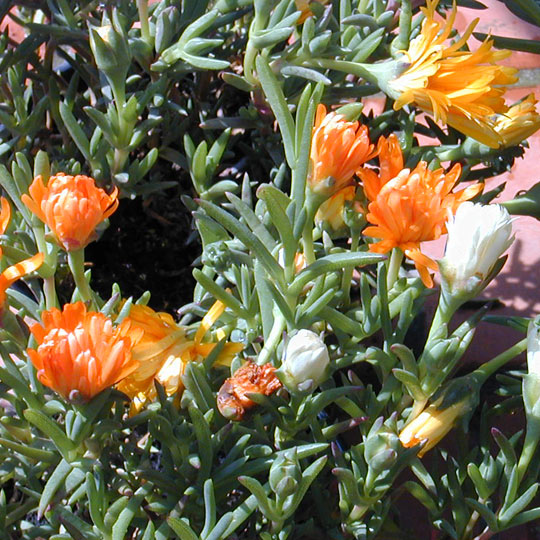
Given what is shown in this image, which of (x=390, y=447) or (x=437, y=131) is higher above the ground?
(x=437, y=131)

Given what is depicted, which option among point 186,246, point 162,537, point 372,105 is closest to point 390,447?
point 162,537

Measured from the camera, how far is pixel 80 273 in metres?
0.60

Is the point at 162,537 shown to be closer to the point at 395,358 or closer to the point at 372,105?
the point at 395,358

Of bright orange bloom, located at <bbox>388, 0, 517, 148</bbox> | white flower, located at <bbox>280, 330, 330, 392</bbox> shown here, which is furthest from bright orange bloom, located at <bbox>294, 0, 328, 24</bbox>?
white flower, located at <bbox>280, 330, 330, 392</bbox>

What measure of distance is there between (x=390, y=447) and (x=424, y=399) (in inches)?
2.4

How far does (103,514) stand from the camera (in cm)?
55

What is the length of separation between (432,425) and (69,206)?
0.30m

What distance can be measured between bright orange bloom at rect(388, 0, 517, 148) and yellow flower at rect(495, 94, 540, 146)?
4 centimetres

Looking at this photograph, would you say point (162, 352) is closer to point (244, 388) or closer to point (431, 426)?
point (244, 388)

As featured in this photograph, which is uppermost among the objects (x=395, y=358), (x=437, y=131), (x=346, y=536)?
(x=437, y=131)

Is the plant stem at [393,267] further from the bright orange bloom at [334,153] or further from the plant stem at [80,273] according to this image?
the plant stem at [80,273]

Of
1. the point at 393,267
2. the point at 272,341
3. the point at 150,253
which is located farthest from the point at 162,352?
the point at 150,253

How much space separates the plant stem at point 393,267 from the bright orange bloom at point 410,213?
0.03 m

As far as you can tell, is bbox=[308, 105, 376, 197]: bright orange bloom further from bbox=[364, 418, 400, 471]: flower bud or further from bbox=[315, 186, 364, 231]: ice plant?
bbox=[364, 418, 400, 471]: flower bud
